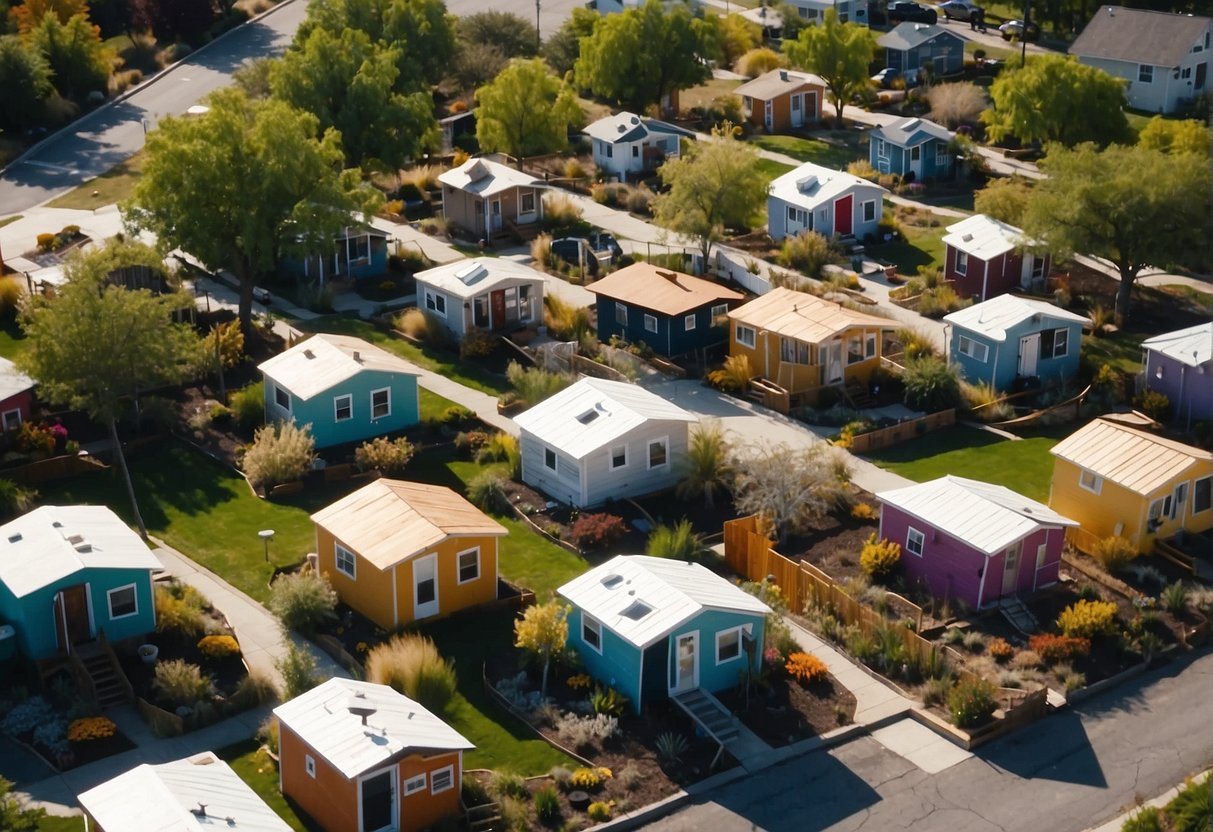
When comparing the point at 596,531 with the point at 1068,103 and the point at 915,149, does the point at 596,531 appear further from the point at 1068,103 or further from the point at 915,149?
the point at 1068,103

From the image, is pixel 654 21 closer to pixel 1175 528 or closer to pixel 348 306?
pixel 348 306

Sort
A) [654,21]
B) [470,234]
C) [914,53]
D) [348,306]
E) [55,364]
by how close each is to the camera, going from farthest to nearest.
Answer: [914,53] → [654,21] → [470,234] → [348,306] → [55,364]

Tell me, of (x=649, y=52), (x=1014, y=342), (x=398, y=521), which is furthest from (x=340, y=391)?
(x=649, y=52)

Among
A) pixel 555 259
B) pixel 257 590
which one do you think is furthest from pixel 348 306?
pixel 257 590

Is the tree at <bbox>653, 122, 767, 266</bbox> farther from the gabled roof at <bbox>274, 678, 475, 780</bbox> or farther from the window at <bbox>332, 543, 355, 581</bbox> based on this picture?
the gabled roof at <bbox>274, 678, 475, 780</bbox>

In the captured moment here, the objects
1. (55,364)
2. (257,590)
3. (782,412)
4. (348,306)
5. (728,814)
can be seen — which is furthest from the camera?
(348,306)
